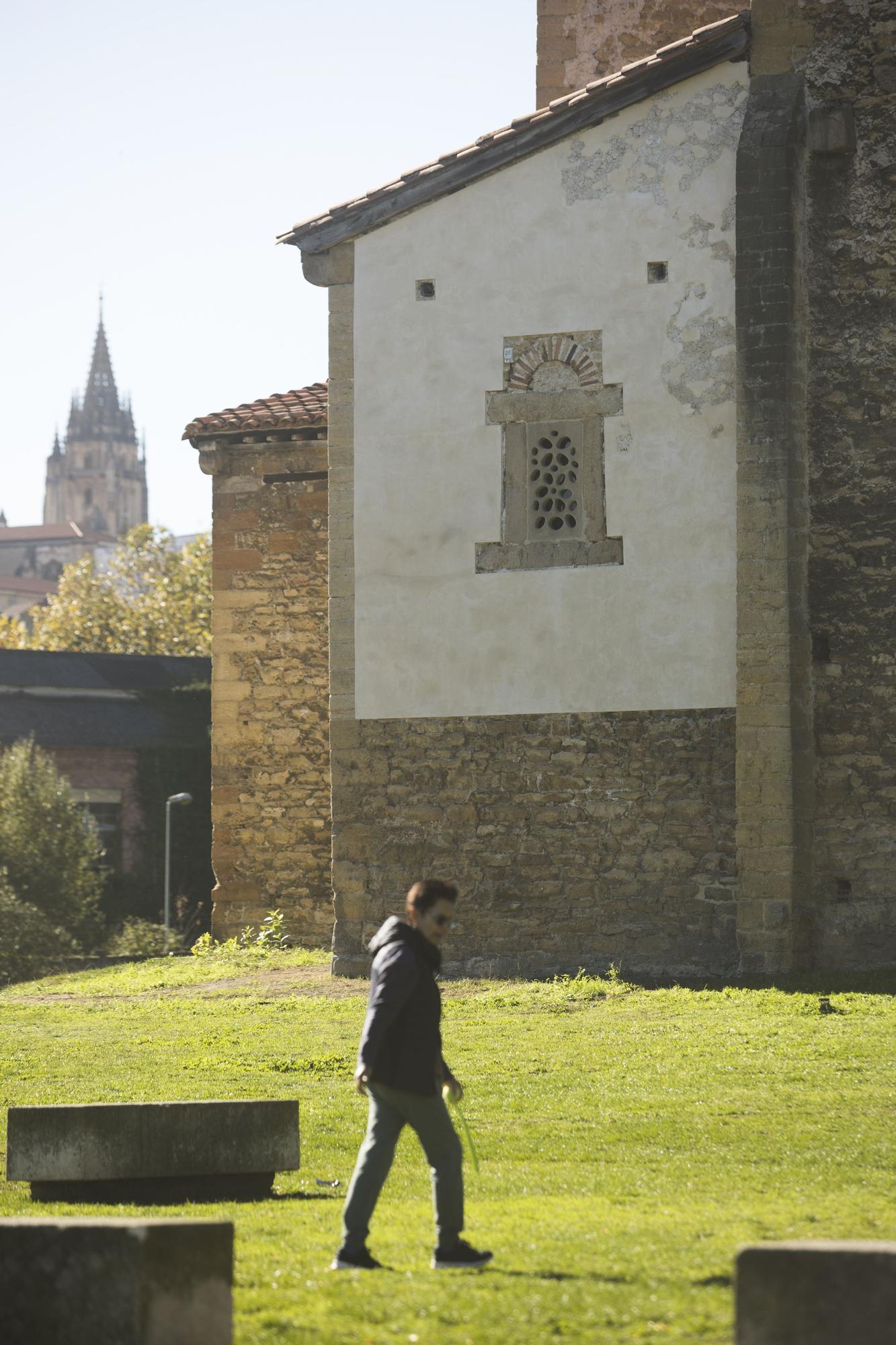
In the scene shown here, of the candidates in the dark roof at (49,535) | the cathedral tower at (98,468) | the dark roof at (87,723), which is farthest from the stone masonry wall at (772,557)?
the cathedral tower at (98,468)

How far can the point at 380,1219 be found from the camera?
802 cm

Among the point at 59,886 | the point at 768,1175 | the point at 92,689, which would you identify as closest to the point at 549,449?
the point at 768,1175

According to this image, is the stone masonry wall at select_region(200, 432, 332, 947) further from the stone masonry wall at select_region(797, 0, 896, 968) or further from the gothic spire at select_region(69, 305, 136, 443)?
the gothic spire at select_region(69, 305, 136, 443)

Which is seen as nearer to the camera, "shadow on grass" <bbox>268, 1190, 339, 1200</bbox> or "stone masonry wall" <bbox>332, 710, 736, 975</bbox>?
"shadow on grass" <bbox>268, 1190, 339, 1200</bbox>

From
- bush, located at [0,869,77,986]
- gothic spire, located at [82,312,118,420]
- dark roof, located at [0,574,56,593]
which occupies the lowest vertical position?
bush, located at [0,869,77,986]

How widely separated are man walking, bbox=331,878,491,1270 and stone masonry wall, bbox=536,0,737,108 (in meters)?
17.2

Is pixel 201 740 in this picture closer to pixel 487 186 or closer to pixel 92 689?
pixel 92 689

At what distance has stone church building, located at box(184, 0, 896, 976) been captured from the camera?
1647 centimetres

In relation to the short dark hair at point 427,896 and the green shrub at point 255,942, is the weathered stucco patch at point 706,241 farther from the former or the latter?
the short dark hair at point 427,896

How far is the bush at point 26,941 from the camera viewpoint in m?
25.9

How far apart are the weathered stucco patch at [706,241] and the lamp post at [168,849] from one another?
17.0 m

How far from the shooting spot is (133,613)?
192 ft

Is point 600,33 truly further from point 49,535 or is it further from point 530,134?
point 49,535

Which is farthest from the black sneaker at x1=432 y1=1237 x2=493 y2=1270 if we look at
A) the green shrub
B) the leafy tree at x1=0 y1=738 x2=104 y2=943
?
the leafy tree at x1=0 y1=738 x2=104 y2=943
